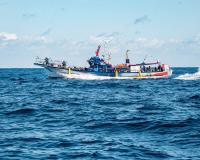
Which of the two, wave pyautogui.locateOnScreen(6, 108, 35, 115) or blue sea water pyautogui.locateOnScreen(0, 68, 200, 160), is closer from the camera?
blue sea water pyautogui.locateOnScreen(0, 68, 200, 160)

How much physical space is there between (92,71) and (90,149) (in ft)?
225

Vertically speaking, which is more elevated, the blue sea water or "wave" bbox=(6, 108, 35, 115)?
"wave" bbox=(6, 108, 35, 115)

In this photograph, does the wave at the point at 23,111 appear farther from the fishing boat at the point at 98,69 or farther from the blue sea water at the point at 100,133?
the fishing boat at the point at 98,69

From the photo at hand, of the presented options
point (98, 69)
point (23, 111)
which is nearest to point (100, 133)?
point (23, 111)

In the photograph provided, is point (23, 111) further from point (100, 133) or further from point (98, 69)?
point (98, 69)

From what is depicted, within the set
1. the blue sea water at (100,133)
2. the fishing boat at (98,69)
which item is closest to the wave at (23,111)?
the blue sea water at (100,133)

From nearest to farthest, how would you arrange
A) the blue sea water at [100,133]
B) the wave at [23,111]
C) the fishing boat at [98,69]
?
1. the blue sea water at [100,133]
2. the wave at [23,111]
3. the fishing boat at [98,69]

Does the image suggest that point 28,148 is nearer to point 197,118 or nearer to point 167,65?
point 197,118

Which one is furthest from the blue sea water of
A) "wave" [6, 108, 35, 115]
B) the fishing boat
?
the fishing boat

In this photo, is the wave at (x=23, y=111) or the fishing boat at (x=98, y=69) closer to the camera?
the wave at (x=23, y=111)

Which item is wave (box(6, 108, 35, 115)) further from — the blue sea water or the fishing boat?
the fishing boat

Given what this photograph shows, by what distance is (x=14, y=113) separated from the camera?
28047 mm

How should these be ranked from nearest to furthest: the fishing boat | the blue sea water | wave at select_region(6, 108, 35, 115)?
the blue sea water
wave at select_region(6, 108, 35, 115)
the fishing boat

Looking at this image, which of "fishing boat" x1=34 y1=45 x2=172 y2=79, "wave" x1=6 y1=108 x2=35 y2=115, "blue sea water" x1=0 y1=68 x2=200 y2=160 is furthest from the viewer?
"fishing boat" x1=34 y1=45 x2=172 y2=79
